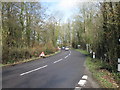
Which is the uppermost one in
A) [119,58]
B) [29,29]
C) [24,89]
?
[29,29]

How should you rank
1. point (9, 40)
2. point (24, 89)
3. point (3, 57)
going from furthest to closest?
point (9, 40)
point (3, 57)
point (24, 89)

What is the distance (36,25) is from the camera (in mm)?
24422

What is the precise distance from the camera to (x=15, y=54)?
1683 centimetres

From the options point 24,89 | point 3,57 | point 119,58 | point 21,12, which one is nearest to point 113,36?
point 119,58

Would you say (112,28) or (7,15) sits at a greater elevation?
(7,15)

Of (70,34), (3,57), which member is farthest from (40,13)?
(70,34)

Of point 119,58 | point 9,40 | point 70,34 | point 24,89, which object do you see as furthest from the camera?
point 70,34

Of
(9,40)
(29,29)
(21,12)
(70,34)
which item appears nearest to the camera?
(9,40)

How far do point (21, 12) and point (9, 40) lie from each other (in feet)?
23.7

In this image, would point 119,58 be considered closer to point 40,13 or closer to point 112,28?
point 112,28

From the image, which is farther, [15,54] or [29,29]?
[29,29]

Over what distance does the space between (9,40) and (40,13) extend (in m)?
10.5

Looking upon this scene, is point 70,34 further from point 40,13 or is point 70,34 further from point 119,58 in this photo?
point 119,58

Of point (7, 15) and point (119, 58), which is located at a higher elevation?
point (7, 15)
